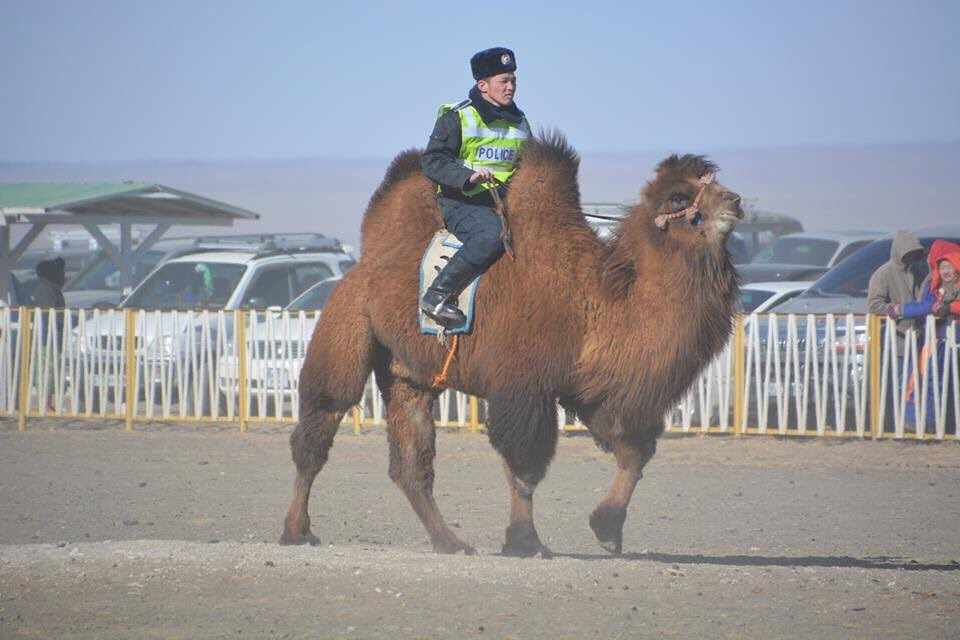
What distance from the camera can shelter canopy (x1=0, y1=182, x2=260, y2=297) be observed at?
21250 mm

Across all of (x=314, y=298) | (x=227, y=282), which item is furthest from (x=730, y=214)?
(x=227, y=282)

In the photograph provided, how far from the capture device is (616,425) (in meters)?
7.98

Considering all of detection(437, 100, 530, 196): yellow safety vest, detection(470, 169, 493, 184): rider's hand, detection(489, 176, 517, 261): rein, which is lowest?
detection(489, 176, 517, 261): rein

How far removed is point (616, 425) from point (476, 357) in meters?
0.87

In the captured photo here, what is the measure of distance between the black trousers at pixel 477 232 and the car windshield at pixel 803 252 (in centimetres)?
1867

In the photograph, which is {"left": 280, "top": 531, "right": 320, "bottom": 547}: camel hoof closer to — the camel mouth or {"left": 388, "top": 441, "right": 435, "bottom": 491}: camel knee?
{"left": 388, "top": 441, "right": 435, "bottom": 491}: camel knee

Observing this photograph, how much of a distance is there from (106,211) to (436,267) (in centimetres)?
1540

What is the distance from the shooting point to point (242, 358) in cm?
1620

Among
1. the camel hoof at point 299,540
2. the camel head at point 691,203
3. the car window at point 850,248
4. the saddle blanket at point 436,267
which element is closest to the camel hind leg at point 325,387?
the camel hoof at point 299,540

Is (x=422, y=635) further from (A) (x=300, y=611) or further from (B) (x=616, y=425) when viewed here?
(B) (x=616, y=425)

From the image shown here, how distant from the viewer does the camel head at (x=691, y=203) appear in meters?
7.50

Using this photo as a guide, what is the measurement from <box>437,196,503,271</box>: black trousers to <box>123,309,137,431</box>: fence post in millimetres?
8891

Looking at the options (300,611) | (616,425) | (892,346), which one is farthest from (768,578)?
(892,346)

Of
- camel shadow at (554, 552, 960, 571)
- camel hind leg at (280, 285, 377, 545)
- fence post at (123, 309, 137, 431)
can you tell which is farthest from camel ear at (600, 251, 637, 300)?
fence post at (123, 309, 137, 431)
